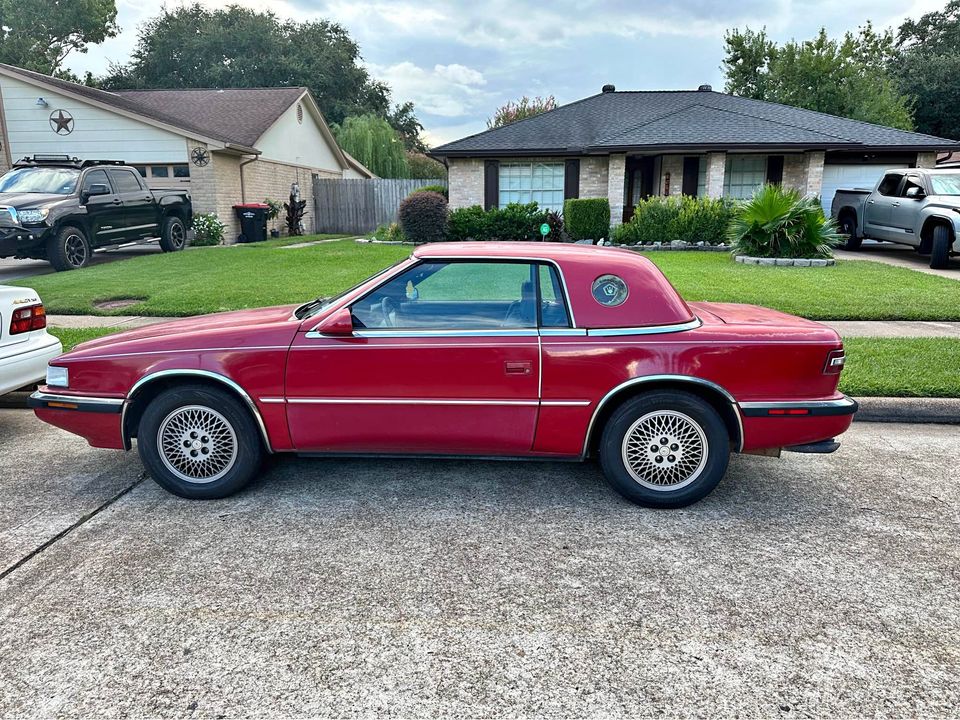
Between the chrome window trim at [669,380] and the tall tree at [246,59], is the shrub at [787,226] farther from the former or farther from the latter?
the tall tree at [246,59]

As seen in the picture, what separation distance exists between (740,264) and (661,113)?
1036 centimetres

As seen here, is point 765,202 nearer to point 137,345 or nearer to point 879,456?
point 879,456

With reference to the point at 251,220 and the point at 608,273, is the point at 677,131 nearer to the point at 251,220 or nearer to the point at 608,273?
the point at 251,220

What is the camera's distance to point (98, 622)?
9.39ft

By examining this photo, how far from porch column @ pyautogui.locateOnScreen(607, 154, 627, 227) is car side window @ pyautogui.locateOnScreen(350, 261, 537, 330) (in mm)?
16086

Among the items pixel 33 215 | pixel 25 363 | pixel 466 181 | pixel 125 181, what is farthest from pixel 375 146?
pixel 25 363

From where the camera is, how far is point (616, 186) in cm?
1958

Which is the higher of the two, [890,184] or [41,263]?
[890,184]

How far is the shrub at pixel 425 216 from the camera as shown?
56.2 feet

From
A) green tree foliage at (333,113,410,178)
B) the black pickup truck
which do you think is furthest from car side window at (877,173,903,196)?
green tree foliage at (333,113,410,178)

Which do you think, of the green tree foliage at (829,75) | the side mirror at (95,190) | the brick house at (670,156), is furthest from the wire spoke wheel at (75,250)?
the green tree foliage at (829,75)

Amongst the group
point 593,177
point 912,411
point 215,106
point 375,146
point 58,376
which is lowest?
point 912,411

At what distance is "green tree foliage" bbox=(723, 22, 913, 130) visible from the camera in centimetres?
3189

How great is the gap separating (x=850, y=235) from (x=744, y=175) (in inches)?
162
